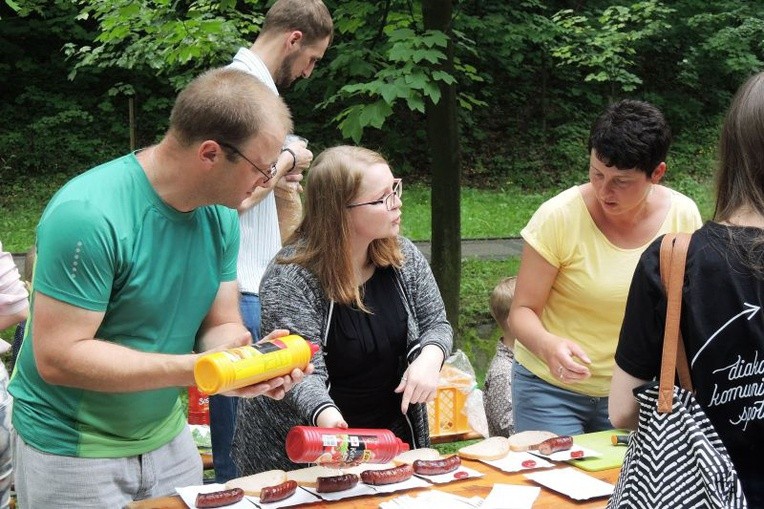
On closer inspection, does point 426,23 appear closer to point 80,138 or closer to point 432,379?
point 432,379

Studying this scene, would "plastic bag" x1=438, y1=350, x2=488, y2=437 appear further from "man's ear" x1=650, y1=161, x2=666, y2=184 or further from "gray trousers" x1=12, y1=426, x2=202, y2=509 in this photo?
"gray trousers" x1=12, y1=426, x2=202, y2=509

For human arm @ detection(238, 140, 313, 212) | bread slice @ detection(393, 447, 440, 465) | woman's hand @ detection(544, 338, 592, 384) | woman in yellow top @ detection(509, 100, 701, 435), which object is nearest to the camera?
bread slice @ detection(393, 447, 440, 465)

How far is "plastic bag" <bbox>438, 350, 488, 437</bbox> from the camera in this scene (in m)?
4.91

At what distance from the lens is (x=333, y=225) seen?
2.91 meters

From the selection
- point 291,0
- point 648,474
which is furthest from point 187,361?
point 291,0

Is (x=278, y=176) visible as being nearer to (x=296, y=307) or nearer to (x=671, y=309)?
(x=296, y=307)

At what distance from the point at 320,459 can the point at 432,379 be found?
0.57m

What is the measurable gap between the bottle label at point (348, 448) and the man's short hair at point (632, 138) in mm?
1239

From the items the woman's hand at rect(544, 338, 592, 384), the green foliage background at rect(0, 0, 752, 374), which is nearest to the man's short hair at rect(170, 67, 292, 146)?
the woman's hand at rect(544, 338, 592, 384)

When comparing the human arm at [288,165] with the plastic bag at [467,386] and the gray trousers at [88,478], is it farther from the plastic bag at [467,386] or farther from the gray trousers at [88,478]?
the plastic bag at [467,386]

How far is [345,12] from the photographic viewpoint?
253 inches

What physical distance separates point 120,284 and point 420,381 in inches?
38.1

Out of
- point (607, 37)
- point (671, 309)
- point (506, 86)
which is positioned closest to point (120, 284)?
point (671, 309)

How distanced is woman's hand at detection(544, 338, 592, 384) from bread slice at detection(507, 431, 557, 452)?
0.66ft
